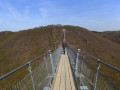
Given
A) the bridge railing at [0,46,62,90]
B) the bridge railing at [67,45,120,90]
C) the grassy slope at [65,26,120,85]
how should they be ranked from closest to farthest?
the bridge railing at [67,45,120,90]
the bridge railing at [0,46,62,90]
the grassy slope at [65,26,120,85]

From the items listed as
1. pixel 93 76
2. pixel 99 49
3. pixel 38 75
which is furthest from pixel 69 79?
pixel 99 49

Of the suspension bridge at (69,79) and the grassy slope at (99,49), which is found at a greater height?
the suspension bridge at (69,79)

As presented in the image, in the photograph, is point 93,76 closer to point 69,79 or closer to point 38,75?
point 38,75

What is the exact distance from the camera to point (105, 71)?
55.3 feet

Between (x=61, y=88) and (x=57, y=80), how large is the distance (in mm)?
732

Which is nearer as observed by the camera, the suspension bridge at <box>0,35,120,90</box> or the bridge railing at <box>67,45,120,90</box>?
the bridge railing at <box>67,45,120,90</box>

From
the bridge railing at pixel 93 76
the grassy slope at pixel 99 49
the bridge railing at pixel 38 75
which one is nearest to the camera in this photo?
the bridge railing at pixel 93 76

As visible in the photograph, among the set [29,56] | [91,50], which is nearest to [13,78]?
[29,56]

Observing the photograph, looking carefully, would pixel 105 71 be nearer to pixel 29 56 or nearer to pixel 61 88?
pixel 61 88

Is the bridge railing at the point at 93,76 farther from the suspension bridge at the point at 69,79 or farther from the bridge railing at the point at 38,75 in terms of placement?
the bridge railing at the point at 38,75

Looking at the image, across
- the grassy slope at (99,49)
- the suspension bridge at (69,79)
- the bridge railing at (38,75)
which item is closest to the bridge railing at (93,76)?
the suspension bridge at (69,79)

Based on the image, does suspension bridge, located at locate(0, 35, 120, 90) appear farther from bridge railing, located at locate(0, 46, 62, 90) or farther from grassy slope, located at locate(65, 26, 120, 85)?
grassy slope, located at locate(65, 26, 120, 85)

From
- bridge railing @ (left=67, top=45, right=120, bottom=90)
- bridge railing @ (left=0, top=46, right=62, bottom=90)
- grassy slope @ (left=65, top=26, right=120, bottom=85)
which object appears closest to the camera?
bridge railing @ (left=67, top=45, right=120, bottom=90)

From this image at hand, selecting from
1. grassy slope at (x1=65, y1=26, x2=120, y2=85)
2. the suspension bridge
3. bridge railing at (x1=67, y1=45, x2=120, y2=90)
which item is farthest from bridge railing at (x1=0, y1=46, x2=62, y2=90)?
grassy slope at (x1=65, y1=26, x2=120, y2=85)
